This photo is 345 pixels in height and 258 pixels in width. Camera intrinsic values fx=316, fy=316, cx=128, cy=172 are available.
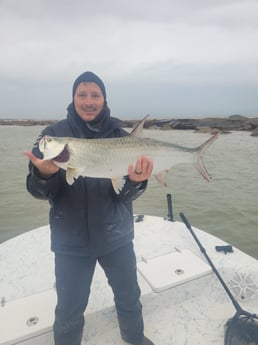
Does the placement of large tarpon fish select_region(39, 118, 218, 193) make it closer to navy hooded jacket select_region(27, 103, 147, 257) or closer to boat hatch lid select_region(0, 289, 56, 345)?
navy hooded jacket select_region(27, 103, 147, 257)

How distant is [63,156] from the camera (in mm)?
2896

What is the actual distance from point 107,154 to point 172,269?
234 centimetres

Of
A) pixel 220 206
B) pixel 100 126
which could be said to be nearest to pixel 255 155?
pixel 220 206

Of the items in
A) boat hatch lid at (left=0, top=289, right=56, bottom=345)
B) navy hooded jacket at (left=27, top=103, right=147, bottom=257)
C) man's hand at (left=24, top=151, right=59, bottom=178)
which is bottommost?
boat hatch lid at (left=0, top=289, right=56, bottom=345)

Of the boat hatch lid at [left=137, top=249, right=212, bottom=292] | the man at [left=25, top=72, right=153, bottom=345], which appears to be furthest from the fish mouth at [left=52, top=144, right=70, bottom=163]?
the boat hatch lid at [left=137, top=249, right=212, bottom=292]

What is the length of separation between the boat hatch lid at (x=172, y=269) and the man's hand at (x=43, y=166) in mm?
2240

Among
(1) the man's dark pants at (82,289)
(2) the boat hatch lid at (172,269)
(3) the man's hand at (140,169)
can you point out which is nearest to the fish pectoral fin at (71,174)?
(3) the man's hand at (140,169)

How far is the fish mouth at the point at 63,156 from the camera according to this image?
9.45ft

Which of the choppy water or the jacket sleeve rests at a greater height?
the jacket sleeve

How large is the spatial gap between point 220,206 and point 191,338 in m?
7.25

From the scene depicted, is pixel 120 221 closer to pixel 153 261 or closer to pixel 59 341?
pixel 59 341

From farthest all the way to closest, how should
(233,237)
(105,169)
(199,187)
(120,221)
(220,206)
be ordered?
(199,187)
(220,206)
(233,237)
(120,221)
(105,169)

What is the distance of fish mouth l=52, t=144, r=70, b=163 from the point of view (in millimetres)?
2882

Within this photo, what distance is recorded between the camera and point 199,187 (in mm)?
13203
